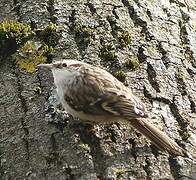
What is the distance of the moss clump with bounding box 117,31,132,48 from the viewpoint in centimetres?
325

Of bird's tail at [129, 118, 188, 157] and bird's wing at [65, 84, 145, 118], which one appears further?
bird's wing at [65, 84, 145, 118]

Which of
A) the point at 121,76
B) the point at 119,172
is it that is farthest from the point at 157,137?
the point at 121,76

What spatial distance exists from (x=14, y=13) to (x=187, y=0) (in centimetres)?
116

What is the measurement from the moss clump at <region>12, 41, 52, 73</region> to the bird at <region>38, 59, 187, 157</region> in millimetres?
84

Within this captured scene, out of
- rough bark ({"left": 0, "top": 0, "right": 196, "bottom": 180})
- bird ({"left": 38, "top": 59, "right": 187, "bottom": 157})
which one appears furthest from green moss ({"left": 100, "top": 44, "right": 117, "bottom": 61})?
bird ({"left": 38, "top": 59, "right": 187, "bottom": 157})

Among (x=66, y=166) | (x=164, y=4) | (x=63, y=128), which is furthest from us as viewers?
(x=164, y=4)

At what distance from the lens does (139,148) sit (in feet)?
9.10

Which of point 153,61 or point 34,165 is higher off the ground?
point 153,61

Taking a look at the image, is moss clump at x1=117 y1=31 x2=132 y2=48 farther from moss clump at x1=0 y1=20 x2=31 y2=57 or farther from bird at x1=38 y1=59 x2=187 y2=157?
moss clump at x1=0 y1=20 x2=31 y2=57

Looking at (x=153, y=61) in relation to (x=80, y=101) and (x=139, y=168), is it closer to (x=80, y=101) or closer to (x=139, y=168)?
(x=80, y=101)

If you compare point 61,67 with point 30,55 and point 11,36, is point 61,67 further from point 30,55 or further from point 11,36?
point 11,36

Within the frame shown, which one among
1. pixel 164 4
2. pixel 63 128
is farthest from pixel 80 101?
pixel 164 4

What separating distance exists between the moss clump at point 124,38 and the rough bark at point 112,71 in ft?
0.04

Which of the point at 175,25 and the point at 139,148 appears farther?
the point at 175,25
